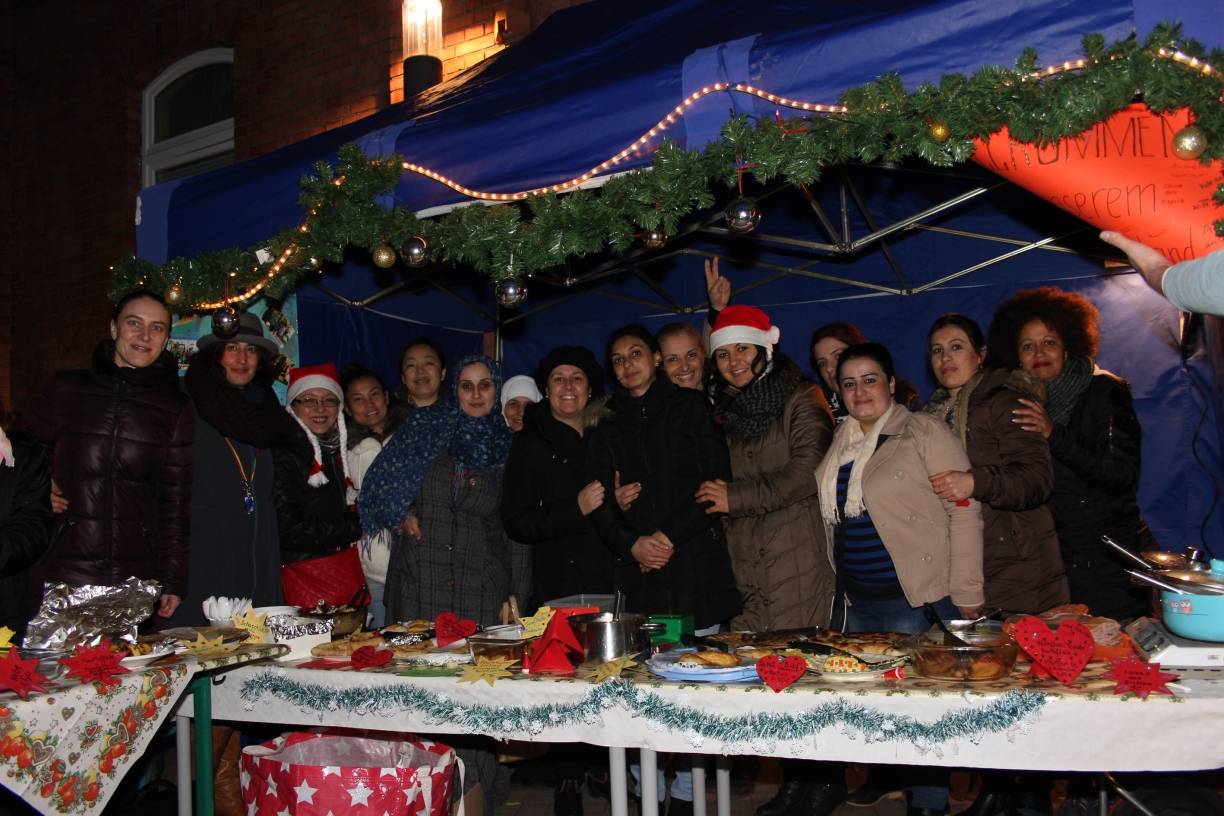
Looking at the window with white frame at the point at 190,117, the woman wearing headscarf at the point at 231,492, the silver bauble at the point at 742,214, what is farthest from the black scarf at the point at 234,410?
the window with white frame at the point at 190,117

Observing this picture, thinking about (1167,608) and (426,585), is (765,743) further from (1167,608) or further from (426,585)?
(426,585)

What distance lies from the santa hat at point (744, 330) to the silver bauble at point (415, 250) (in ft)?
3.66

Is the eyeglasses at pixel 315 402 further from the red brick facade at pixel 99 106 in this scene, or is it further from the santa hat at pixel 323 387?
the red brick facade at pixel 99 106

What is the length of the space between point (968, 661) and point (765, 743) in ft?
1.60

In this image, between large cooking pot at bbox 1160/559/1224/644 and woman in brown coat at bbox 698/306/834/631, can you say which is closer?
large cooking pot at bbox 1160/559/1224/644

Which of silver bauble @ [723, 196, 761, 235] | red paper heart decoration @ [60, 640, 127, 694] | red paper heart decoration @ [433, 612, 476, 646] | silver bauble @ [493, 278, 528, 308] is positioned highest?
silver bauble @ [723, 196, 761, 235]

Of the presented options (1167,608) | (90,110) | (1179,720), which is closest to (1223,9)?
(1167,608)

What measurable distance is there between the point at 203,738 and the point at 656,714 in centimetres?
122

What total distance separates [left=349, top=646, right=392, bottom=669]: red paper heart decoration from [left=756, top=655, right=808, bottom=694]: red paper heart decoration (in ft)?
3.54

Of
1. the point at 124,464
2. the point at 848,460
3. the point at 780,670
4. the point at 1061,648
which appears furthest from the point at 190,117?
the point at 1061,648

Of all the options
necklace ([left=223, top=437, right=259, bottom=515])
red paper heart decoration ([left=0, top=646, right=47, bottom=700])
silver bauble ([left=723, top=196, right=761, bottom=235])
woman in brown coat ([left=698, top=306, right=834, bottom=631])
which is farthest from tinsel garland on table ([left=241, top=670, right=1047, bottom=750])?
silver bauble ([left=723, top=196, right=761, bottom=235])

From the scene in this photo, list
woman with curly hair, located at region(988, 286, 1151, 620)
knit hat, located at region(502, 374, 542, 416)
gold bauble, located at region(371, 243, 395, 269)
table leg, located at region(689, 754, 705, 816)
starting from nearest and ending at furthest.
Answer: table leg, located at region(689, 754, 705, 816) < woman with curly hair, located at region(988, 286, 1151, 620) < gold bauble, located at region(371, 243, 395, 269) < knit hat, located at region(502, 374, 542, 416)

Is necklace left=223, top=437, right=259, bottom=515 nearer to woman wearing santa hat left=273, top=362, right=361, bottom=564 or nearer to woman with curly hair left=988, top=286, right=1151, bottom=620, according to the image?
woman wearing santa hat left=273, top=362, right=361, bottom=564

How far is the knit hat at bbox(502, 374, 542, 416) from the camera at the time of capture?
4324 millimetres
